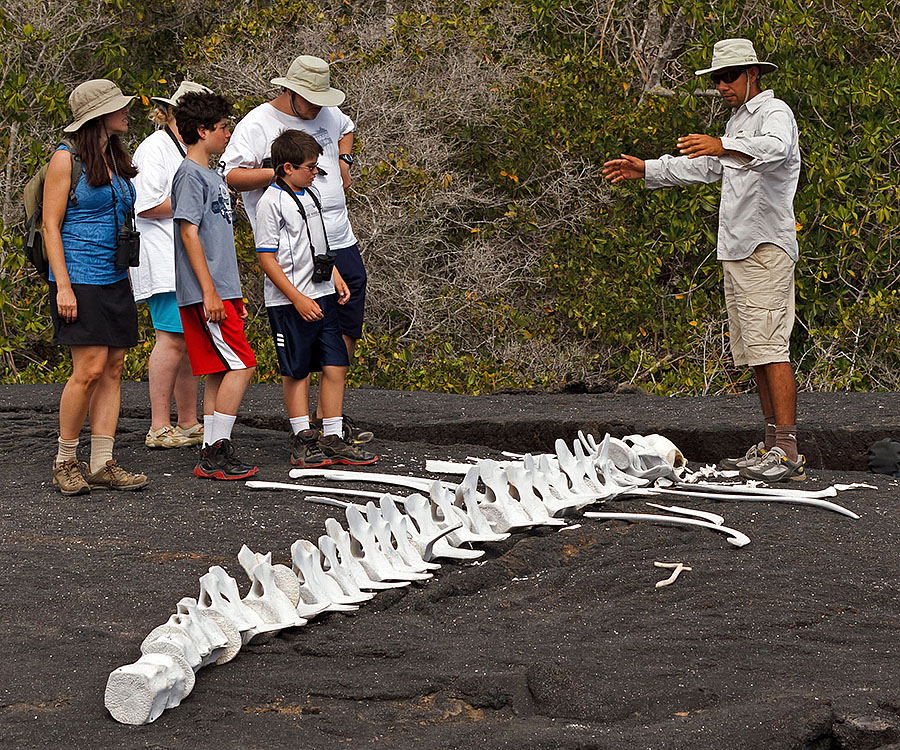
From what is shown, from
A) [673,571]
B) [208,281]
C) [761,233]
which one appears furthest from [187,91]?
[673,571]

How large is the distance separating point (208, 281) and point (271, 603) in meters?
2.59

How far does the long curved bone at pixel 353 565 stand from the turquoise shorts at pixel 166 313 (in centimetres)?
272

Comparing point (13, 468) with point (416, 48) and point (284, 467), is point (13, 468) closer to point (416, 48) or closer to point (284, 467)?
point (284, 467)

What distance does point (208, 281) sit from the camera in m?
5.73

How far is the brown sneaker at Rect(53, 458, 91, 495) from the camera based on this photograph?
18.0 ft

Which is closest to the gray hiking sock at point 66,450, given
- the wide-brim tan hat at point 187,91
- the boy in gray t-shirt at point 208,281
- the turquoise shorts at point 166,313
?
the boy in gray t-shirt at point 208,281

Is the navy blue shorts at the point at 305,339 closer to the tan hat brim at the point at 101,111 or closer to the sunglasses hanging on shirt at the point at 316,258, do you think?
the sunglasses hanging on shirt at the point at 316,258

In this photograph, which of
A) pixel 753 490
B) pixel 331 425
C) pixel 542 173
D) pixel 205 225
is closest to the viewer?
pixel 753 490

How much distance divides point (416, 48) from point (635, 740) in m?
11.4

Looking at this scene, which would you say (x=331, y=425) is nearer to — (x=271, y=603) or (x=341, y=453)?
(x=341, y=453)

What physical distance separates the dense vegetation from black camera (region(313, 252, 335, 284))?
543 centimetres

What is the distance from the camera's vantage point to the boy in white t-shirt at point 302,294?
589 centimetres

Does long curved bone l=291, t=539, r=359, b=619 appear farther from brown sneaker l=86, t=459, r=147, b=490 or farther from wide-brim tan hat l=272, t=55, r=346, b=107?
wide-brim tan hat l=272, t=55, r=346, b=107

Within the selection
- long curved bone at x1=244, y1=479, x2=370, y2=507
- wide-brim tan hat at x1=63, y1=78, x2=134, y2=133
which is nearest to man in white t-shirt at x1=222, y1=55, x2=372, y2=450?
wide-brim tan hat at x1=63, y1=78, x2=134, y2=133
